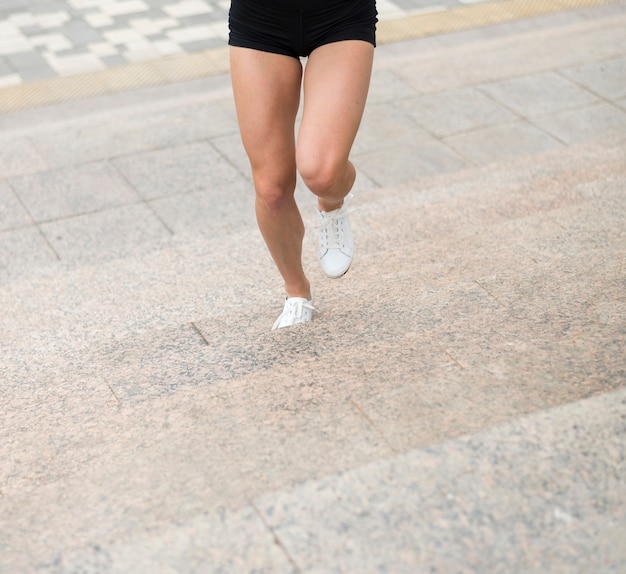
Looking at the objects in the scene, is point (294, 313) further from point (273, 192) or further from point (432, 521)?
point (432, 521)

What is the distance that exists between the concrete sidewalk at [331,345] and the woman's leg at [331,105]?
586 mm

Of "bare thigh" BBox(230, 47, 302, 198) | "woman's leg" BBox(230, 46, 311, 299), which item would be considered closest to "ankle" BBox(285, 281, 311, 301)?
"woman's leg" BBox(230, 46, 311, 299)

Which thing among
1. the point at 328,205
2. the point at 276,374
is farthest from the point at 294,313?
the point at 276,374

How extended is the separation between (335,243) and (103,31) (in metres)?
4.47

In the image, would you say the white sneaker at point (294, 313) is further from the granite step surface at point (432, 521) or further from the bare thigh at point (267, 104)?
the granite step surface at point (432, 521)

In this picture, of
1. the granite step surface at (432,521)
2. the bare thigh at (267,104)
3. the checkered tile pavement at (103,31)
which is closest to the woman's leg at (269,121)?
the bare thigh at (267,104)

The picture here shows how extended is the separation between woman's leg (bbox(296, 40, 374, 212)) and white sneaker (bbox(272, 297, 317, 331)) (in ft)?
1.91

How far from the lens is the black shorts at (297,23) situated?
282 cm

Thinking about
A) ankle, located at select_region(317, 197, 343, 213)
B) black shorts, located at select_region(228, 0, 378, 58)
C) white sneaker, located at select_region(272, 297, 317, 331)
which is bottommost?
white sneaker, located at select_region(272, 297, 317, 331)

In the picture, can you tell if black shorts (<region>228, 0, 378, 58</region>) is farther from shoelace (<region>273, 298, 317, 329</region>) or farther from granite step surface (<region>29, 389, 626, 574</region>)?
granite step surface (<region>29, 389, 626, 574</region>)

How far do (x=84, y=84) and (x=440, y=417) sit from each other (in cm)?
463

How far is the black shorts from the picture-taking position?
2816mm

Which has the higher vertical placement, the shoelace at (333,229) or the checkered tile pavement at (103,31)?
the shoelace at (333,229)

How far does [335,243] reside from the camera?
337 centimetres
